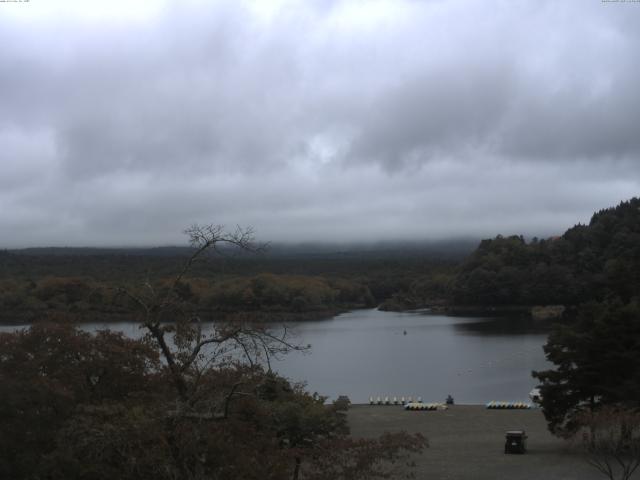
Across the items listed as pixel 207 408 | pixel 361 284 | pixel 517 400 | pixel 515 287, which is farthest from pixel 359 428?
pixel 361 284

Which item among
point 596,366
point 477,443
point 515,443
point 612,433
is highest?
point 596,366

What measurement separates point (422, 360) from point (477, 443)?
32174mm

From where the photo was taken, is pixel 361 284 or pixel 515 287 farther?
pixel 361 284

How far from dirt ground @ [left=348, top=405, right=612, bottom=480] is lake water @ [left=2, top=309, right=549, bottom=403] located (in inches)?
213

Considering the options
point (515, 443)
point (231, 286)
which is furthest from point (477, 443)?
point (231, 286)

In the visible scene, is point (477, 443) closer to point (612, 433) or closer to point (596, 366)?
point (596, 366)

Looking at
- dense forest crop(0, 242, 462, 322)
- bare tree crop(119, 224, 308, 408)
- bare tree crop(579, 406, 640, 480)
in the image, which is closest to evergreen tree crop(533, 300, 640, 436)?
bare tree crop(579, 406, 640, 480)

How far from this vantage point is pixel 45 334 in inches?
489

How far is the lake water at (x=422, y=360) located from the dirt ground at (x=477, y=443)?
17.8 feet

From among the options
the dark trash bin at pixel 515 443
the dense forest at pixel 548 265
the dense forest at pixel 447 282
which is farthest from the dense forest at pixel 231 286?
the dark trash bin at pixel 515 443

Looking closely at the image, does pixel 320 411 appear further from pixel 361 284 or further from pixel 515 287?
pixel 361 284

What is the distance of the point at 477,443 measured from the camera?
23719 millimetres

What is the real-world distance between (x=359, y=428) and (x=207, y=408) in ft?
64.7

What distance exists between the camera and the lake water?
41.8 metres
